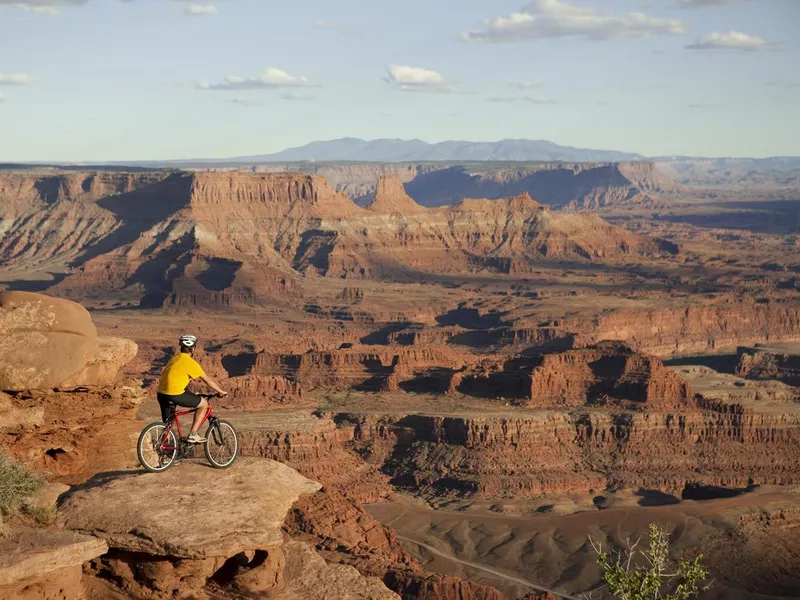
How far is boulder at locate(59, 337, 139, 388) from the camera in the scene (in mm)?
27203

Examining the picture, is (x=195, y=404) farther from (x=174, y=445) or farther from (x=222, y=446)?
(x=222, y=446)

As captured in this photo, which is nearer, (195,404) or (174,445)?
(195,404)

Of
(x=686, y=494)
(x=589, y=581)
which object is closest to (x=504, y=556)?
(x=589, y=581)

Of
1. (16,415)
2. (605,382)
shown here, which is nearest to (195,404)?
(16,415)

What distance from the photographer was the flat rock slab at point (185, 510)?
22.0 meters

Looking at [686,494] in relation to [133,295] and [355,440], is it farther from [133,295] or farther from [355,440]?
[133,295]

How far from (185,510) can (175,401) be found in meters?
2.49

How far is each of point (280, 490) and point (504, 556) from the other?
1374 inches

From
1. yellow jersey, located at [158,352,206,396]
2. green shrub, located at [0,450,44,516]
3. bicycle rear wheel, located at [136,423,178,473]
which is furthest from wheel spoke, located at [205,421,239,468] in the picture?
green shrub, located at [0,450,44,516]

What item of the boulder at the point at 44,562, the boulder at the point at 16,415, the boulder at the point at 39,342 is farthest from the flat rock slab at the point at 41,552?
the boulder at the point at 39,342

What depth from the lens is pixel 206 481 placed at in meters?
24.2

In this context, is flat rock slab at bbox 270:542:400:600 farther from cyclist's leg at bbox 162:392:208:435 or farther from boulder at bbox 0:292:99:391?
boulder at bbox 0:292:99:391

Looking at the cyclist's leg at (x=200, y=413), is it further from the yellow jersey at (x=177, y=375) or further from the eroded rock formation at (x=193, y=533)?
the eroded rock formation at (x=193, y=533)

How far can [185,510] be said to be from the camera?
74.5 feet
